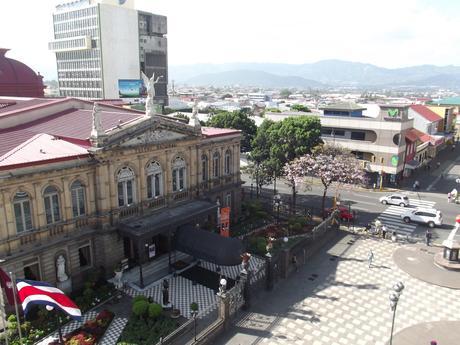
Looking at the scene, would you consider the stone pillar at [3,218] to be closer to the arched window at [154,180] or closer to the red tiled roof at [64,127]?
the red tiled roof at [64,127]

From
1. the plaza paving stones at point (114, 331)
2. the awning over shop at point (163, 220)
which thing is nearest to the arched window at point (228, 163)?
the awning over shop at point (163, 220)

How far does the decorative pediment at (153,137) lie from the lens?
3247 cm

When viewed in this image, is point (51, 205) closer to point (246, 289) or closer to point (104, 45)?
point (246, 289)

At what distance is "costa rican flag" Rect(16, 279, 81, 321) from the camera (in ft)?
63.9

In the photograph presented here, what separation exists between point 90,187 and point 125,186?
3.19 meters

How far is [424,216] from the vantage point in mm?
47250

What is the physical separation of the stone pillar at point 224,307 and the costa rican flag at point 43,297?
945 cm

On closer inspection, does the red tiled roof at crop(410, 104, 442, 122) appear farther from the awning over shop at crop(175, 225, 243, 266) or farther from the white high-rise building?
the white high-rise building

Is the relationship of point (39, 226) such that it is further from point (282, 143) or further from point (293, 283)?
point (282, 143)

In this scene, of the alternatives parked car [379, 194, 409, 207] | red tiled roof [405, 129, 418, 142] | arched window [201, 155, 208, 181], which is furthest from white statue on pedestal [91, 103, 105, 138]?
red tiled roof [405, 129, 418, 142]

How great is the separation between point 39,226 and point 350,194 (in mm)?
47524

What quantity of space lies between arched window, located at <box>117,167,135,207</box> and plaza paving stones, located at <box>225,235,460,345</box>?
46.9ft

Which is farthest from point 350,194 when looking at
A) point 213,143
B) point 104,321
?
point 104,321

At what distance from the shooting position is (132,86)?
392 ft
